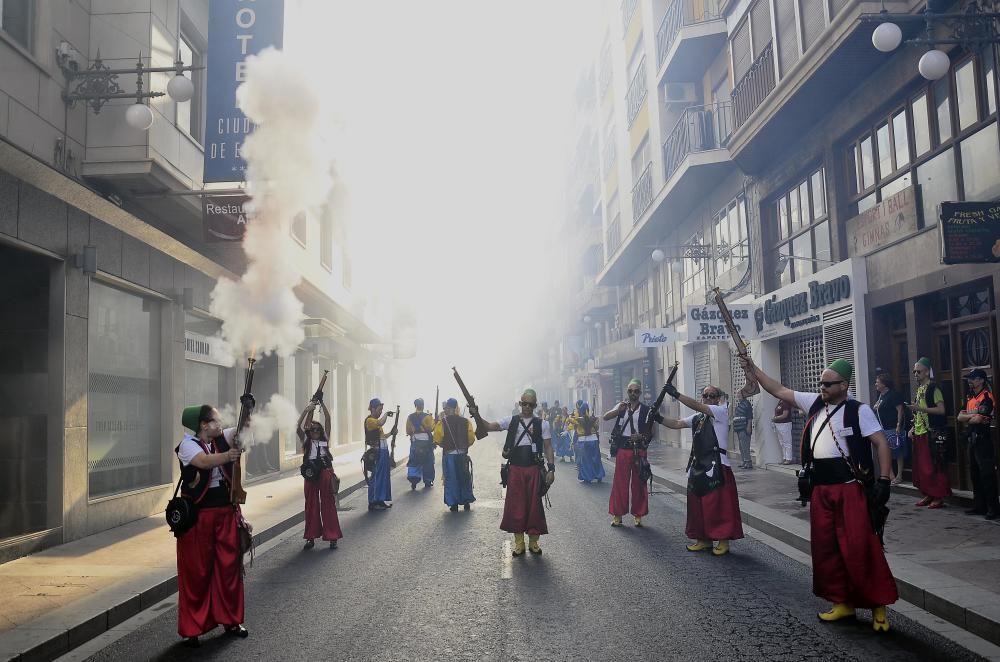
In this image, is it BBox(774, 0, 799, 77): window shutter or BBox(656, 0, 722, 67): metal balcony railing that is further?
BBox(656, 0, 722, 67): metal balcony railing

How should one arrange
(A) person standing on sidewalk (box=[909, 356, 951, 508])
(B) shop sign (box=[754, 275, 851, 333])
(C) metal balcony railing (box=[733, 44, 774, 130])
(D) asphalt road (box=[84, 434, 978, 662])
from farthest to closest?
(C) metal balcony railing (box=[733, 44, 774, 130]) → (B) shop sign (box=[754, 275, 851, 333]) → (A) person standing on sidewalk (box=[909, 356, 951, 508]) → (D) asphalt road (box=[84, 434, 978, 662])

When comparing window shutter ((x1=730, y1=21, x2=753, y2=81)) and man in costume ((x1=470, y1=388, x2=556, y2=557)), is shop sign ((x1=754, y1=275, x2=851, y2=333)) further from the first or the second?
man in costume ((x1=470, y1=388, x2=556, y2=557))

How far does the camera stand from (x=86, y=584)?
741cm

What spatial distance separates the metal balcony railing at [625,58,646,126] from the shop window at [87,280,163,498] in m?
18.9

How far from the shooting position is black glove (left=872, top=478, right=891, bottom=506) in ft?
18.2

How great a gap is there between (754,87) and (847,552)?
13.3 meters

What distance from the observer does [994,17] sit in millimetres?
8797

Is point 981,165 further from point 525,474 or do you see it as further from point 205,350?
point 205,350

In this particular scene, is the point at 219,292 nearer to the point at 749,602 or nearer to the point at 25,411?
the point at 25,411

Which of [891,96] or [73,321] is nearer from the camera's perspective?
[73,321]

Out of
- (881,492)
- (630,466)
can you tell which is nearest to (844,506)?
(881,492)

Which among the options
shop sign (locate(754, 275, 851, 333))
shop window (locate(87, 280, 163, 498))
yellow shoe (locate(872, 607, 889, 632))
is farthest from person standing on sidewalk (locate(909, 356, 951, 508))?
shop window (locate(87, 280, 163, 498))

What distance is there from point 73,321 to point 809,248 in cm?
1319

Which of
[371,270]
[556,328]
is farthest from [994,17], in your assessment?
[556,328]
